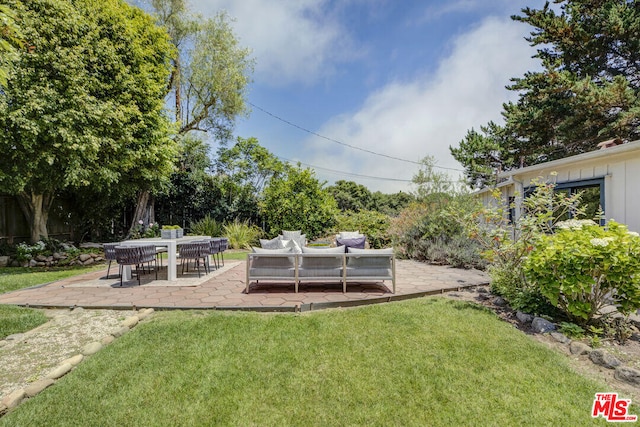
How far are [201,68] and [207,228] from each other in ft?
24.3

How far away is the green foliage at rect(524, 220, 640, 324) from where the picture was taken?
3385 millimetres

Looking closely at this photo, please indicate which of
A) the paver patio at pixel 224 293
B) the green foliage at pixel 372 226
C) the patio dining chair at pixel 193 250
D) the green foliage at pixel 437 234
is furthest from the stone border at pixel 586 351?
the green foliage at pixel 372 226

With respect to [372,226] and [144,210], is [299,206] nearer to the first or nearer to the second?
[372,226]

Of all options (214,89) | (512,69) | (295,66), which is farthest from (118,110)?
(512,69)

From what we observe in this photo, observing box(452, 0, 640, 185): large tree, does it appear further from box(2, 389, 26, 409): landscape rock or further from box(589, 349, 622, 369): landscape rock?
box(2, 389, 26, 409): landscape rock

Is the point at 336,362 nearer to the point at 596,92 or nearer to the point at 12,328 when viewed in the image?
the point at 12,328

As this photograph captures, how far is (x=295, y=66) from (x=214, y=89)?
3982 mm

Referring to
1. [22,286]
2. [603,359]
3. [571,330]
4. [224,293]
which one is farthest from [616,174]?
[22,286]

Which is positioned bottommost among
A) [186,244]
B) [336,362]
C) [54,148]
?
[336,362]

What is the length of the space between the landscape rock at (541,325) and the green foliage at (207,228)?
11.8 metres

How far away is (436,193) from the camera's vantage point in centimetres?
1002

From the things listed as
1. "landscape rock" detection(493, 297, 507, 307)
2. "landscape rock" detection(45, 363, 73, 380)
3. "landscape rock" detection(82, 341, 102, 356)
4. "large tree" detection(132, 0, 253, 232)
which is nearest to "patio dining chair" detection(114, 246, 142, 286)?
"landscape rock" detection(82, 341, 102, 356)

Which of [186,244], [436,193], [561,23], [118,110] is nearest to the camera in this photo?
[186,244]

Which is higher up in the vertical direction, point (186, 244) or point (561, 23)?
point (561, 23)
